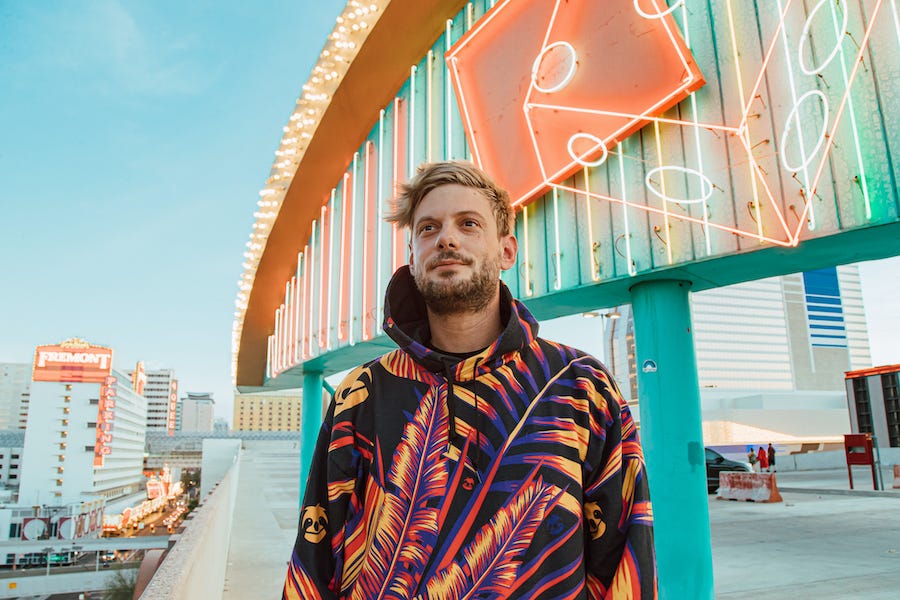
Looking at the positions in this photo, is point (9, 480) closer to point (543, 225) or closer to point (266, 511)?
point (266, 511)

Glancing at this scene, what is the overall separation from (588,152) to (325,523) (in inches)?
207

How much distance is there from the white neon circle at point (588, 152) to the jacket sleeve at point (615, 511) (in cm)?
484

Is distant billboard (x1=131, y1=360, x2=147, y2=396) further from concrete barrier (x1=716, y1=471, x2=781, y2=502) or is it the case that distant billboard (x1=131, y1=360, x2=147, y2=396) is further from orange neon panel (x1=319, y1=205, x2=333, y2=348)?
concrete barrier (x1=716, y1=471, x2=781, y2=502)

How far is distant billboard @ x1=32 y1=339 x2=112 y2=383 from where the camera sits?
4082 inches

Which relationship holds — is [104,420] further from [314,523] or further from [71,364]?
[314,523]

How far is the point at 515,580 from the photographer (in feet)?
4.36

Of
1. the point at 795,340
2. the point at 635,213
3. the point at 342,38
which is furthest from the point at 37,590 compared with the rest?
the point at 795,340

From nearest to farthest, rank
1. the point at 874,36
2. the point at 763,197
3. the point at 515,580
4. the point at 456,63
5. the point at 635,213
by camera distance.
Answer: the point at 515,580
the point at 874,36
the point at 763,197
the point at 635,213
the point at 456,63

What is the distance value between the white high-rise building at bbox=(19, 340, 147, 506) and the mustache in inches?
4647

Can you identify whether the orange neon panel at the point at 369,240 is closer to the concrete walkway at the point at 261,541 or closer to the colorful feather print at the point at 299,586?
the concrete walkway at the point at 261,541

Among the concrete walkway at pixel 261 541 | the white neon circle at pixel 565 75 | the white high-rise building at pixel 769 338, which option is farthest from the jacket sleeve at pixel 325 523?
the white high-rise building at pixel 769 338

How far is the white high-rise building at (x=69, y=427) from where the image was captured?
9819 centimetres

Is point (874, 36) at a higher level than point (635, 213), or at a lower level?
higher

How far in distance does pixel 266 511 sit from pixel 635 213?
1048 cm
